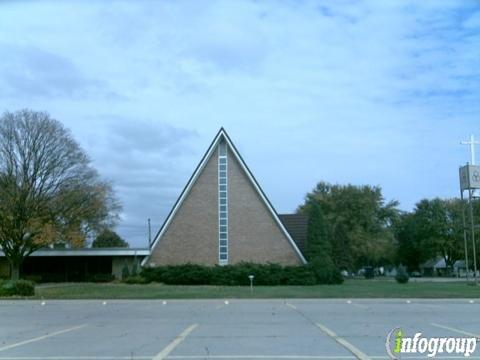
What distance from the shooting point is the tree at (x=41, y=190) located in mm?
48312

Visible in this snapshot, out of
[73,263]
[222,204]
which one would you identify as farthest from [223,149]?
[73,263]

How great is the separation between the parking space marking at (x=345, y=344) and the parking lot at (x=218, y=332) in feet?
0.05

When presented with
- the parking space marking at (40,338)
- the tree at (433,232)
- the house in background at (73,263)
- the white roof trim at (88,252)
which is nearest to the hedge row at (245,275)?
the white roof trim at (88,252)

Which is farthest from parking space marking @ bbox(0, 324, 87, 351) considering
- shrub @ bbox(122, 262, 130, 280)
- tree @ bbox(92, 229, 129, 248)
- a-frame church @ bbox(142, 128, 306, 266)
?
tree @ bbox(92, 229, 129, 248)

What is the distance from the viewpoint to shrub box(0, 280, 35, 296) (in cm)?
3388

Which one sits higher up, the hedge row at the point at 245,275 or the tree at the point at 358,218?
the tree at the point at 358,218

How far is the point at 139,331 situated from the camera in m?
15.2

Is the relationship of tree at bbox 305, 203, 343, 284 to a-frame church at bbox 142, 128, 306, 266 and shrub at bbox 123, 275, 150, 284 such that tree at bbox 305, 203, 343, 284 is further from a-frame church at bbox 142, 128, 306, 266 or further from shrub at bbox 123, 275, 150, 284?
shrub at bbox 123, 275, 150, 284

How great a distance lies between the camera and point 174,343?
12578mm

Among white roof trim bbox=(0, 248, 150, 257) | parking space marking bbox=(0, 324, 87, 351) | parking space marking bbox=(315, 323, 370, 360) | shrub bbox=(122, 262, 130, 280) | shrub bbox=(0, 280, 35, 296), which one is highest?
white roof trim bbox=(0, 248, 150, 257)

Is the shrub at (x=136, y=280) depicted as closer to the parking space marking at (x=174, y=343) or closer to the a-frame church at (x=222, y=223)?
the a-frame church at (x=222, y=223)

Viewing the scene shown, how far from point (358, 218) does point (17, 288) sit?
183ft

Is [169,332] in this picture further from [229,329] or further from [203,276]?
[203,276]

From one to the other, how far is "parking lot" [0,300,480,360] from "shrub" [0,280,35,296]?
39.6ft
